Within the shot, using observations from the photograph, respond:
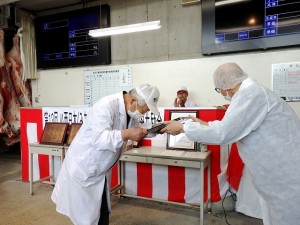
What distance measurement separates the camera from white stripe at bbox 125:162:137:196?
3.17m

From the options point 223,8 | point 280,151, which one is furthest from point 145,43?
point 280,151

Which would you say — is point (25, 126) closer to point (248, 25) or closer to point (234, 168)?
point (234, 168)

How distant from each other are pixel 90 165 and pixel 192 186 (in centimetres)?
161

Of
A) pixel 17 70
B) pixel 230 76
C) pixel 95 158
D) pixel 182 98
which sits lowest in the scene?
pixel 95 158

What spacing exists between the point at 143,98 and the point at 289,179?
983mm

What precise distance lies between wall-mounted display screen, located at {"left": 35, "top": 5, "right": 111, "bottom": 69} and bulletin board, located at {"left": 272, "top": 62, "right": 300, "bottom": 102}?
2.79 meters

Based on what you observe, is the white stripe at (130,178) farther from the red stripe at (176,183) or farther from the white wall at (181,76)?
the white wall at (181,76)

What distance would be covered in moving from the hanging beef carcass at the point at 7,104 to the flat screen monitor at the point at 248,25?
12.7 ft

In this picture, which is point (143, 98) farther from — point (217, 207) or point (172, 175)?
point (217, 207)

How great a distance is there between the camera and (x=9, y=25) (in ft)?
16.1

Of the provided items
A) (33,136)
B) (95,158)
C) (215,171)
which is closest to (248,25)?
(215,171)

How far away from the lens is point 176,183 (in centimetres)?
295

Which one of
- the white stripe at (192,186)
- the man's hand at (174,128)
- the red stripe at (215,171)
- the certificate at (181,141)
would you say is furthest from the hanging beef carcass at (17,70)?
the man's hand at (174,128)

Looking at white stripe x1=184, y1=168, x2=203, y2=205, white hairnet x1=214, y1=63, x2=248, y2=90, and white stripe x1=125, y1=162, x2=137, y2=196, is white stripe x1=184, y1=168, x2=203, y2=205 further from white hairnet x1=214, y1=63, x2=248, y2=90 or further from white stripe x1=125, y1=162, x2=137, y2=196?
white hairnet x1=214, y1=63, x2=248, y2=90
